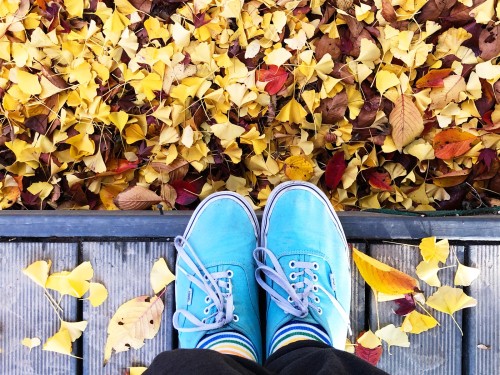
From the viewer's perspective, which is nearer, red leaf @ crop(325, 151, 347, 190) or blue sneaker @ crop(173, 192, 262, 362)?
blue sneaker @ crop(173, 192, 262, 362)

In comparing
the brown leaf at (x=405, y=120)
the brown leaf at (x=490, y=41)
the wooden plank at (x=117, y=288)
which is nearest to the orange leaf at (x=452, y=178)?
the brown leaf at (x=405, y=120)

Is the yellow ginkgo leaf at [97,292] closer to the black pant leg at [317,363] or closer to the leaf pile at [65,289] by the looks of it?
the leaf pile at [65,289]

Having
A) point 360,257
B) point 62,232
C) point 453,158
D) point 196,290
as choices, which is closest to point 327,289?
point 360,257

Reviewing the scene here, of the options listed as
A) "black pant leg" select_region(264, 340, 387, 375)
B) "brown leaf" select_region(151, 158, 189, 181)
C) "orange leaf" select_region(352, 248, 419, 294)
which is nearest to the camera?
"black pant leg" select_region(264, 340, 387, 375)

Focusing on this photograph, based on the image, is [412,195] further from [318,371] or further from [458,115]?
[318,371]

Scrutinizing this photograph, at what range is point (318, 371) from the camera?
27.1 inches

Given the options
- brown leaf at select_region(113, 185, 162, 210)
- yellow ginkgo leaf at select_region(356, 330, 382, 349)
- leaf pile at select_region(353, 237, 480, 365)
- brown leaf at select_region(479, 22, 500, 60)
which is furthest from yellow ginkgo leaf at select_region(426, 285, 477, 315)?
Answer: brown leaf at select_region(113, 185, 162, 210)

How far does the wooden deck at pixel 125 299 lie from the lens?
948 millimetres

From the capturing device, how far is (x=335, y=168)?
104cm

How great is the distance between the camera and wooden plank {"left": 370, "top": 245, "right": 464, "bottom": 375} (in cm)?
95

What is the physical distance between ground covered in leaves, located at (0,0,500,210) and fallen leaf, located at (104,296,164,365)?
0.71ft

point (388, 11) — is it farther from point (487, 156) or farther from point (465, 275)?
point (465, 275)

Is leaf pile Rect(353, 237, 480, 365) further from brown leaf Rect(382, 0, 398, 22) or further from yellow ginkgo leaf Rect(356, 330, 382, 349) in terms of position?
brown leaf Rect(382, 0, 398, 22)

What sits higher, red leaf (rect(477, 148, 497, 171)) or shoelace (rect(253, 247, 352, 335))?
red leaf (rect(477, 148, 497, 171))
